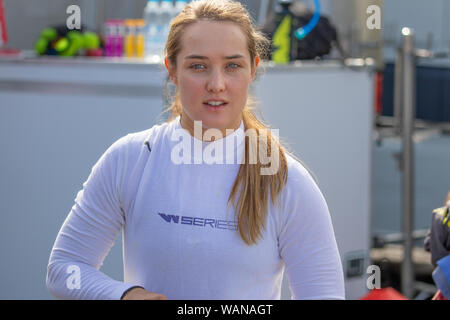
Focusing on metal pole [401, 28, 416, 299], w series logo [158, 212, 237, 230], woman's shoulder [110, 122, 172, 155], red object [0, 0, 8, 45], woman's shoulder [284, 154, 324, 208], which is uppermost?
red object [0, 0, 8, 45]

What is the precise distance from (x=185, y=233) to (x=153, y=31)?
106 inches

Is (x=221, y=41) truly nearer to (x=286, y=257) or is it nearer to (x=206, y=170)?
(x=206, y=170)

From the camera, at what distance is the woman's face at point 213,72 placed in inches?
57.1

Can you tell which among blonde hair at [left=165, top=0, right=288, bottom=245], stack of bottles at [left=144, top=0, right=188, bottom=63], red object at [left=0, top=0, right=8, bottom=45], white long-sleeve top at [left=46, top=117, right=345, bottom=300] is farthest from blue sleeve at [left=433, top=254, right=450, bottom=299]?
red object at [left=0, top=0, right=8, bottom=45]

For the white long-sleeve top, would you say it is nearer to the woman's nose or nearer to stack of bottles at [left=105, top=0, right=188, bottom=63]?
the woman's nose

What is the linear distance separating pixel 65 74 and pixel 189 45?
232 centimetres

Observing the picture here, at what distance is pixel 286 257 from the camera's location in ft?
4.79

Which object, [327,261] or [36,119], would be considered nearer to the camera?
[327,261]

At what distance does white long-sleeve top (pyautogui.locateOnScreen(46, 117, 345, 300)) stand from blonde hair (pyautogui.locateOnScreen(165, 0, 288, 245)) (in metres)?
0.02

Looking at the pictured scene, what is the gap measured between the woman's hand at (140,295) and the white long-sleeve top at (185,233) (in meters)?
0.02

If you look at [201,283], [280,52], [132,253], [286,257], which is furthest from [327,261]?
[280,52]

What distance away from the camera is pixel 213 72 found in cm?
145

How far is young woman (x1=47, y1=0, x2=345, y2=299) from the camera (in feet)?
4.71

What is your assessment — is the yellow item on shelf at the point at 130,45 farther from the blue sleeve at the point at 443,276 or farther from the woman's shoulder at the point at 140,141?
the blue sleeve at the point at 443,276
